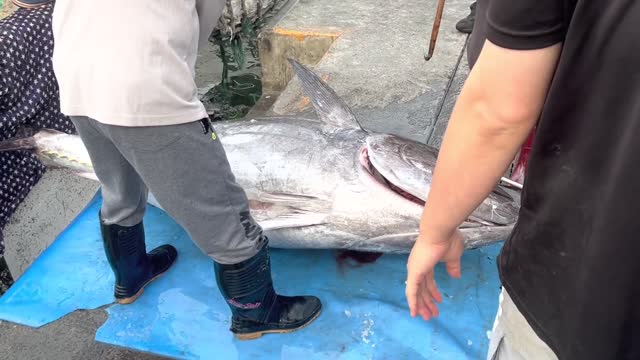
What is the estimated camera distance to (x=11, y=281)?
9.73 ft

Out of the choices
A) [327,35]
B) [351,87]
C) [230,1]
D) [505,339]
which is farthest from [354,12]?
[505,339]

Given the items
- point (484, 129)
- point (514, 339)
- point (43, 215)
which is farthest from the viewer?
point (43, 215)

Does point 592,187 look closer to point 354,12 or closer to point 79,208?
point 79,208

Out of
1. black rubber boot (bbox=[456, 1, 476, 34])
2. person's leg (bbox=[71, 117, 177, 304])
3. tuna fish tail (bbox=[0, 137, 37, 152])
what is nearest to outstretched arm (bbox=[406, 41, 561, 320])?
person's leg (bbox=[71, 117, 177, 304])

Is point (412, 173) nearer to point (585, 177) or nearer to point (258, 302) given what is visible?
point (258, 302)

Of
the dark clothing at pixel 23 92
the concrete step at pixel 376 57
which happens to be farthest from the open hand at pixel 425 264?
the dark clothing at pixel 23 92

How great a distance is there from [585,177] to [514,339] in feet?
1.54

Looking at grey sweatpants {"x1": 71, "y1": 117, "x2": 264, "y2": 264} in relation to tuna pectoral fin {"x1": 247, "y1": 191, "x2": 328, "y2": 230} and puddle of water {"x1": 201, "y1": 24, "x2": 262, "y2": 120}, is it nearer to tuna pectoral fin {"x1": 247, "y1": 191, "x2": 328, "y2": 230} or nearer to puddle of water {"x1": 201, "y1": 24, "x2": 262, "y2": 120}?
tuna pectoral fin {"x1": 247, "y1": 191, "x2": 328, "y2": 230}

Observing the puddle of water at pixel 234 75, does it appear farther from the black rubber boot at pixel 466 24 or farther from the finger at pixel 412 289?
the finger at pixel 412 289

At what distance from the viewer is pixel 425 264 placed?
127 centimetres

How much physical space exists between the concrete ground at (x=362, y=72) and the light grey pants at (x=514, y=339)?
1.69 meters

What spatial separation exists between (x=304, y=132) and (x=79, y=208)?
1.63 meters

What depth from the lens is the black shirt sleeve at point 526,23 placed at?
2.76 ft

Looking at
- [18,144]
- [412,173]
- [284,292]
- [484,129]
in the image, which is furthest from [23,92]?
[484,129]
